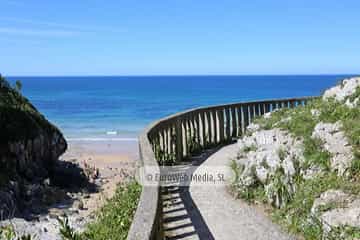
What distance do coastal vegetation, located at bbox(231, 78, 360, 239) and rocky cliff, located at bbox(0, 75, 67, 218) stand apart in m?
6.83

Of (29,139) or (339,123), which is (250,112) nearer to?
(339,123)

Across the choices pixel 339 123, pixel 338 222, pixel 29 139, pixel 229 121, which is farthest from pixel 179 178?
pixel 29 139

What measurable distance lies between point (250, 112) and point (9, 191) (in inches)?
263

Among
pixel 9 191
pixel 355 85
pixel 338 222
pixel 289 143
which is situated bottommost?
pixel 9 191

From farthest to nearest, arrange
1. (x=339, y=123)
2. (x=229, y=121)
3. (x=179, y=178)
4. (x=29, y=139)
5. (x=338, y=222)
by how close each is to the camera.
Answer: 1. (x=29, y=139)
2. (x=229, y=121)
3. (x=179, y=178)
4. (x=339, y=123)
5. (x=338, y=222)

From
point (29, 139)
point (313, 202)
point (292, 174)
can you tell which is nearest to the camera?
point (313, 202)

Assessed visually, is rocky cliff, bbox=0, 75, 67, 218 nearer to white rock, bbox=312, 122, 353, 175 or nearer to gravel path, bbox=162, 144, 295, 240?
gravel path, bbox=162, 144, 295, 240

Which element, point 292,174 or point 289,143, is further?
point 289,143

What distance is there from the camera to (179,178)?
24.7 feet

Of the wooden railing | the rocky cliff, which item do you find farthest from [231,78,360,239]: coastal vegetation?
the rocky cliff

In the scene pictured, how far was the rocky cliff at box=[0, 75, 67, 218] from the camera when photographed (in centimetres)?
1198

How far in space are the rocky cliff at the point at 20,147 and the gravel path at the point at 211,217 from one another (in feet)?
19.9

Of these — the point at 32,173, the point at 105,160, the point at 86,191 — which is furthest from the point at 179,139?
the point at 105,160

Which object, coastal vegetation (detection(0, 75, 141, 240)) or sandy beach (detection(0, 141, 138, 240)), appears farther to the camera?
coastal vegetation (detection(0, 75, 141, 240))
